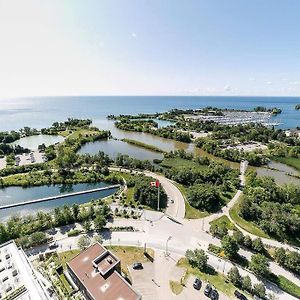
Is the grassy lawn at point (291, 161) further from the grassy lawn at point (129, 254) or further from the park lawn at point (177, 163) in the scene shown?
the grassy lawn at point (129, 254)

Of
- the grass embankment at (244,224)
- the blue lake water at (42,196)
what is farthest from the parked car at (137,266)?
the blue lake water at (42,196)

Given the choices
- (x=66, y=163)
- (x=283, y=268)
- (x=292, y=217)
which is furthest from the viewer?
(x=66, y=163)

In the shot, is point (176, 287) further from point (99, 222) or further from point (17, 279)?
point (17, 279)

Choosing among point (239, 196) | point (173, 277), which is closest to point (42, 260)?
point (173, 277)

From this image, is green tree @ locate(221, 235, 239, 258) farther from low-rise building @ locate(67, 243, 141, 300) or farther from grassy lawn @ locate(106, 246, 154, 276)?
low-rise building @ locate(67, 243, 141, 300)

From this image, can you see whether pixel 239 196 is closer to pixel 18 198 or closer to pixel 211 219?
pixel 211 219
